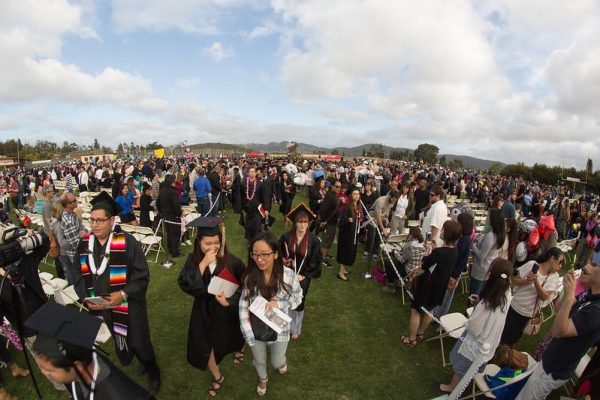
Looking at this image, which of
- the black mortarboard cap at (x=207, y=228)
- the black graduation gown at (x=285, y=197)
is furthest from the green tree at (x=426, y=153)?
the black mortarboard cap at (x=207, y=228)

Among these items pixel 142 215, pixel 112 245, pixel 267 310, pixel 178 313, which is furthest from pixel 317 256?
pixel 142 215

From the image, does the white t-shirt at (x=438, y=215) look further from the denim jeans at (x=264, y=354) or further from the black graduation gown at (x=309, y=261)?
the denim jeans at (x=264, y=354)

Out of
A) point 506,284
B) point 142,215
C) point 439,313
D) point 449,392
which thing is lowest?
point 449,392

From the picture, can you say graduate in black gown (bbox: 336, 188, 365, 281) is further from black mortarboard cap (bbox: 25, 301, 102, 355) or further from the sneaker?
black mortarboard cap (bbox: 25, 301, 102, 355)

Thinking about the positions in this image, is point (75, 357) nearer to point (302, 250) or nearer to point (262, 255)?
point (262, 255)

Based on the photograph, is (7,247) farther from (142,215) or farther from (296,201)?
(296,201)

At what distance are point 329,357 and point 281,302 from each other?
1737 mm

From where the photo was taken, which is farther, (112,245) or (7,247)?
(112,245)

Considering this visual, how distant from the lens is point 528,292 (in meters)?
4.06

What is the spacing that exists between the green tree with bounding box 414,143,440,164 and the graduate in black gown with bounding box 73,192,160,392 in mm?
67624

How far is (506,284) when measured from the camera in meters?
3.12

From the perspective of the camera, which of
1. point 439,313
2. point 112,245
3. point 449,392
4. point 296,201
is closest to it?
point 112,245

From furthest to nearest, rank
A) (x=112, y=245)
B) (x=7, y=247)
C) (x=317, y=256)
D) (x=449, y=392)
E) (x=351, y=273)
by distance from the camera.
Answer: (x=351, y=273)
(x=317, y=256)
(x=449, y=392)
(x=112, y=245)
(x=7, y=247)

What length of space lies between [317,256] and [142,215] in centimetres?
625
